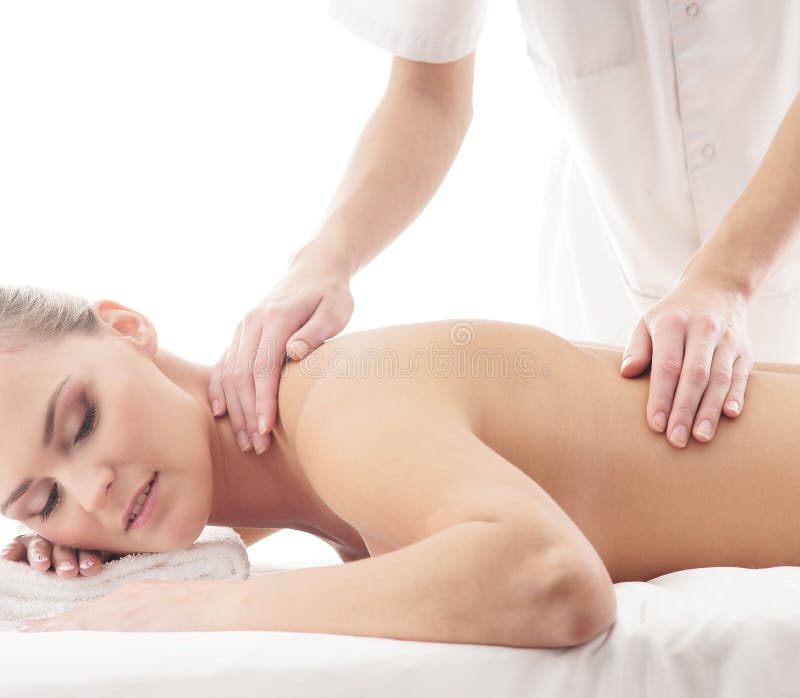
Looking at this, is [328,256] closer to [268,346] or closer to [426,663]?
[268,346]

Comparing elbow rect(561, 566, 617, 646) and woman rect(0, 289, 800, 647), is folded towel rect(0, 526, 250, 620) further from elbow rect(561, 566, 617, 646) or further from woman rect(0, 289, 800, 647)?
elbow rect(561, 566, 617, 646)

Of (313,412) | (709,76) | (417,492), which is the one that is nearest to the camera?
(417,492)

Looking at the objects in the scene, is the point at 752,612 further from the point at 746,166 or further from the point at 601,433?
the point at 746,166

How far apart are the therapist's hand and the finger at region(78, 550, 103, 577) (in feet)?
2.58

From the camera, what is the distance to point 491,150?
9.55ft

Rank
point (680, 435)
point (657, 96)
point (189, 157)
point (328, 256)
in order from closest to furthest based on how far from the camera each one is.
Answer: point (680, 435) → point (328, 256) → point (657, 96) → point (189, 157)

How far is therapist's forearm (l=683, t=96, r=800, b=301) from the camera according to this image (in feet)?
4.71

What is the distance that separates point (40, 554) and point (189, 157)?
5.15ft

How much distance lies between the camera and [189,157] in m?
2.71

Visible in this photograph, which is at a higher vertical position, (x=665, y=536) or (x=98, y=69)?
(x=98, y=69)

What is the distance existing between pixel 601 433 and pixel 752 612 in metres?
0.34

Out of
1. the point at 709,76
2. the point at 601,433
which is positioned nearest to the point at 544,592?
the point at 601,433

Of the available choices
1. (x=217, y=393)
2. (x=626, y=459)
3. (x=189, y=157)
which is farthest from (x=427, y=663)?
(x=189, y=157)

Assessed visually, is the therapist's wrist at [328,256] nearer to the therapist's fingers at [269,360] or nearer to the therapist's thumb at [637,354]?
the therapist's fingers at [269,360]
